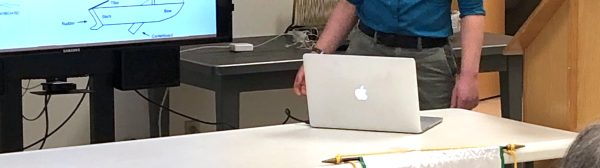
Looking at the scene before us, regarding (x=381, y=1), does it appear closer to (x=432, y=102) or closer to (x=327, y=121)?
(x=432, y=102)

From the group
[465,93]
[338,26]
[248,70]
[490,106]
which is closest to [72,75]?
[338,26]

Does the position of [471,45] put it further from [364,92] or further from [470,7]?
[364,92]

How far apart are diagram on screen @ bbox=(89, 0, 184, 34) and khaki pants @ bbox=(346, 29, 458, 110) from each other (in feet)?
1.95

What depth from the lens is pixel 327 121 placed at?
2371 mm

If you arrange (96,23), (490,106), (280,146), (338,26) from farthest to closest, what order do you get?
(490,106)
(338,26)
(96,23)
(280,146)

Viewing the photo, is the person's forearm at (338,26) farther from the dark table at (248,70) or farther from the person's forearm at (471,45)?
the dark table at (248,70)

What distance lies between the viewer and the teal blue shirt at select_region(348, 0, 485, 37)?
2838 millimetres

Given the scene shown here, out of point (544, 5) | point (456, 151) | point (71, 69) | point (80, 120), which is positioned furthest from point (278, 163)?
point (80, 120)

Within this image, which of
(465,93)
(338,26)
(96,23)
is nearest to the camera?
(96,23)

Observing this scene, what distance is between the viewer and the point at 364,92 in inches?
90.0

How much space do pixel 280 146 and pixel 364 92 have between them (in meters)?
0.25

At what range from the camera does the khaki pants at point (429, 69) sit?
287cm

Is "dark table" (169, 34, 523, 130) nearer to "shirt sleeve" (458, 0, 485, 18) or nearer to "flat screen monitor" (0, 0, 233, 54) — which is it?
"flat screen monitor" (0, 0, 233, 54)

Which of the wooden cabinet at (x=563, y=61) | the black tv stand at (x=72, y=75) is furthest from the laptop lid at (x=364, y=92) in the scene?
the black tv stand at (x=72, y=75)
